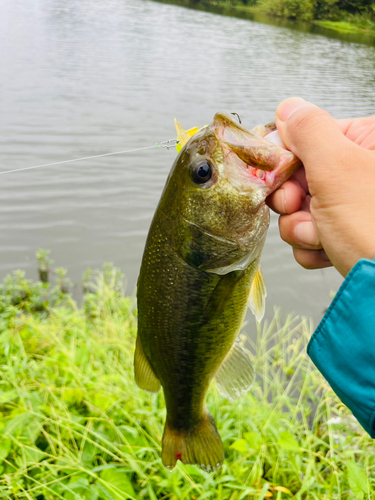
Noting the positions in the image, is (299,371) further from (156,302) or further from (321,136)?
(321,136)

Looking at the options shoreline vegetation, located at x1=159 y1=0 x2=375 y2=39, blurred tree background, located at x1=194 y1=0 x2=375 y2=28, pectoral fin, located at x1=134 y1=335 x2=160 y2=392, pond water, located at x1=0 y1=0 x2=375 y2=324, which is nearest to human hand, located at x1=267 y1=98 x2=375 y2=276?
pectoral fin, located at x1=134 y1=335 x2=160 y2=392

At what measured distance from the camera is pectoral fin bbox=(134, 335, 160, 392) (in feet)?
6.28

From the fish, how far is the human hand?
100 mm

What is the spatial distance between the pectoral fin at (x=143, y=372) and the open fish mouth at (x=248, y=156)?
36.8 inches

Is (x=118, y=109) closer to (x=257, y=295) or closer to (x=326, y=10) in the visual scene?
(x=257, y=295)

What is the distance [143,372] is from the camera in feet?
6.32

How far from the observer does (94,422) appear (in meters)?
2.71

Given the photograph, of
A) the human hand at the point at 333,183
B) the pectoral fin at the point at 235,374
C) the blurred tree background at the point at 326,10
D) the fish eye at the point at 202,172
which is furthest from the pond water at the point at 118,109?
the blurred tree background at the point at 326,10

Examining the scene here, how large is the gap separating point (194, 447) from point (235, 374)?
43 centimetres

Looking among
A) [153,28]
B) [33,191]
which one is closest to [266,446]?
[33,191]

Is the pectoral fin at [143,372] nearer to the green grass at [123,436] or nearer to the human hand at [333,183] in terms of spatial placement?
the green grass at [123,436]

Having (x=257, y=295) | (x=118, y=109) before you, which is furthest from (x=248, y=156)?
(x=118, y=109)

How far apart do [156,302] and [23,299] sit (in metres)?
3.60

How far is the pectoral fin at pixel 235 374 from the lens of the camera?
6.48 feet
